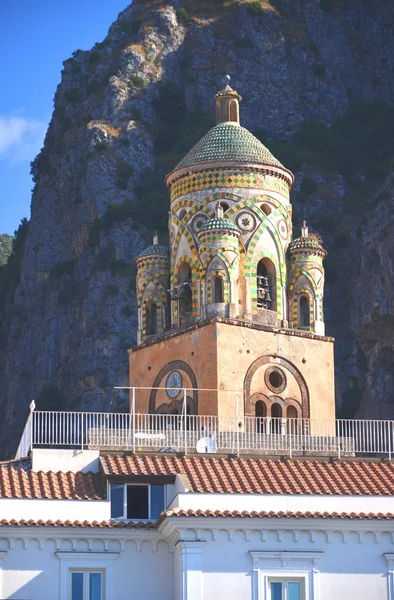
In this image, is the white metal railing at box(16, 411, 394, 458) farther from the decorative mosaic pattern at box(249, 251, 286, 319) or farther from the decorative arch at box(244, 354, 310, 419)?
the decorative mosaic pattern at box(249, 251, 286, 319)

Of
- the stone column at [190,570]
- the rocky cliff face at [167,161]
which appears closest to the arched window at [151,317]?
the stone column at [190,570]

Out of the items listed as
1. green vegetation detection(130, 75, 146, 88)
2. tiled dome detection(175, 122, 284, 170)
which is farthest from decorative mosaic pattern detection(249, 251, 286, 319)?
green vegetation detection(130, 75, 146, 88)

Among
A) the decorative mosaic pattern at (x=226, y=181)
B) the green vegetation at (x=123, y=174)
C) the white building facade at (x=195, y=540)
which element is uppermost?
the green vegetation at (x=123, y=174)

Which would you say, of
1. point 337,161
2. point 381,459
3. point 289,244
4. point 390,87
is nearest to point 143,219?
point 337,161

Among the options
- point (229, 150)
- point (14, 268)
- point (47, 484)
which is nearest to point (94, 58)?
point (14, 268)

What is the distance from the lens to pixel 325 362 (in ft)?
181

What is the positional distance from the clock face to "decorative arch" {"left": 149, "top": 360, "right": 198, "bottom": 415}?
0.20 m

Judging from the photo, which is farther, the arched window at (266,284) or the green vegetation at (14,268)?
the green vegetation at (14,268)

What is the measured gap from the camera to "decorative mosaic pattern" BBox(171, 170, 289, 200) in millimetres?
55469

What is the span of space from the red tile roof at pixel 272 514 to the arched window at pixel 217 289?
1440 centimetres

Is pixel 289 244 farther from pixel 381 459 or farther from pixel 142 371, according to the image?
pixel 381 459

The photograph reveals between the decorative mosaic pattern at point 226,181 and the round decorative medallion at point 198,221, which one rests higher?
the decorative mosaic pattern at point 226,181

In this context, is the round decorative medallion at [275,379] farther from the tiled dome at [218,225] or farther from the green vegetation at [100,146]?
the green vegetation at [100,146]

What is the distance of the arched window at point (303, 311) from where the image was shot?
2202 inches
